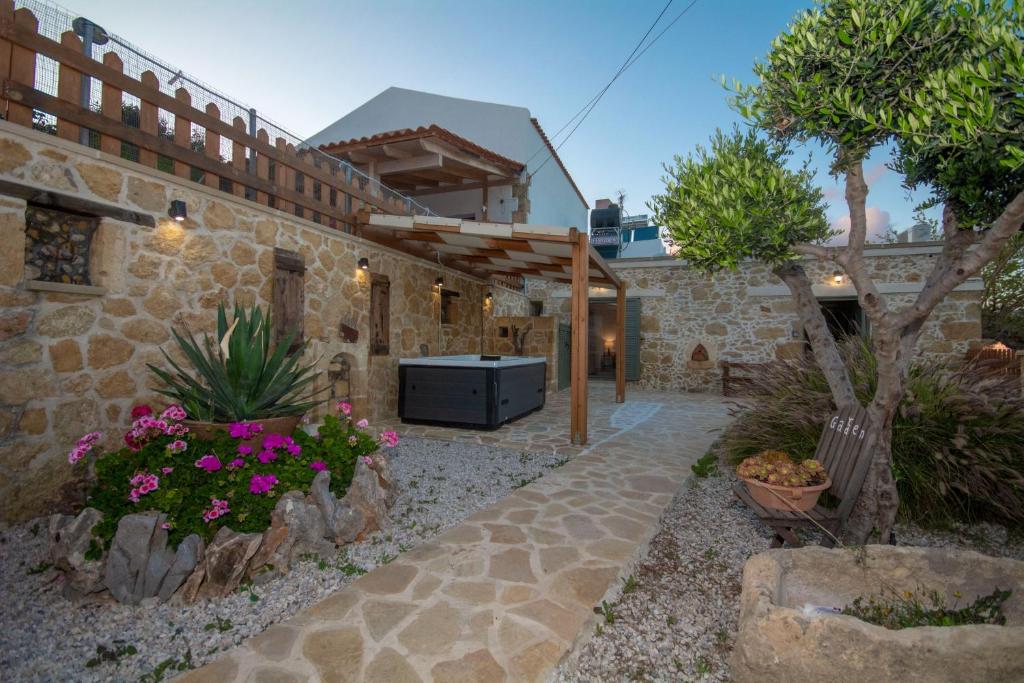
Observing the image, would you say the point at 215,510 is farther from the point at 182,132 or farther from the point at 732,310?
the point at 732,310

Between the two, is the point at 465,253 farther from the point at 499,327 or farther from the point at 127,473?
the point at 127,473

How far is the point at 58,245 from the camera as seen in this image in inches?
126

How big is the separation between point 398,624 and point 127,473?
5.66ft

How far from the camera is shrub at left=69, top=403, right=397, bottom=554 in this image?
2.28m

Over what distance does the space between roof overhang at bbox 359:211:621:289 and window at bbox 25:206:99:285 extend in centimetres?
284

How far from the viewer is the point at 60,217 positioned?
3.22 meters

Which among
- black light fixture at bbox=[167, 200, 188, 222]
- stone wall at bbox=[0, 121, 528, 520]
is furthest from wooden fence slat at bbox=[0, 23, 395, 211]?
black light fixture at bbox=[167, 200, 188, 222]

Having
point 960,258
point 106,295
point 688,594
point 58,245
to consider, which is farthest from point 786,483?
point 58,245

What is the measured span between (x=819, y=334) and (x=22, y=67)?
568 centimetres

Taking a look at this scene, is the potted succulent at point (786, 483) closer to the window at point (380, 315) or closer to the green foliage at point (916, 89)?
the green foliage at point (916, 89)

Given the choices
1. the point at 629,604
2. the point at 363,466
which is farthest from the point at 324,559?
the point at 629,604

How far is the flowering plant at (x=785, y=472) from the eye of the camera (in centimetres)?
266

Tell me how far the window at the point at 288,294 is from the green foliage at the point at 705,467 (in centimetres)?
426

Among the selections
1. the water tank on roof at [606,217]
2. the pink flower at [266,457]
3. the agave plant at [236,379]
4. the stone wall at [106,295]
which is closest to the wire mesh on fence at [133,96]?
the stone wall at [106,295]
